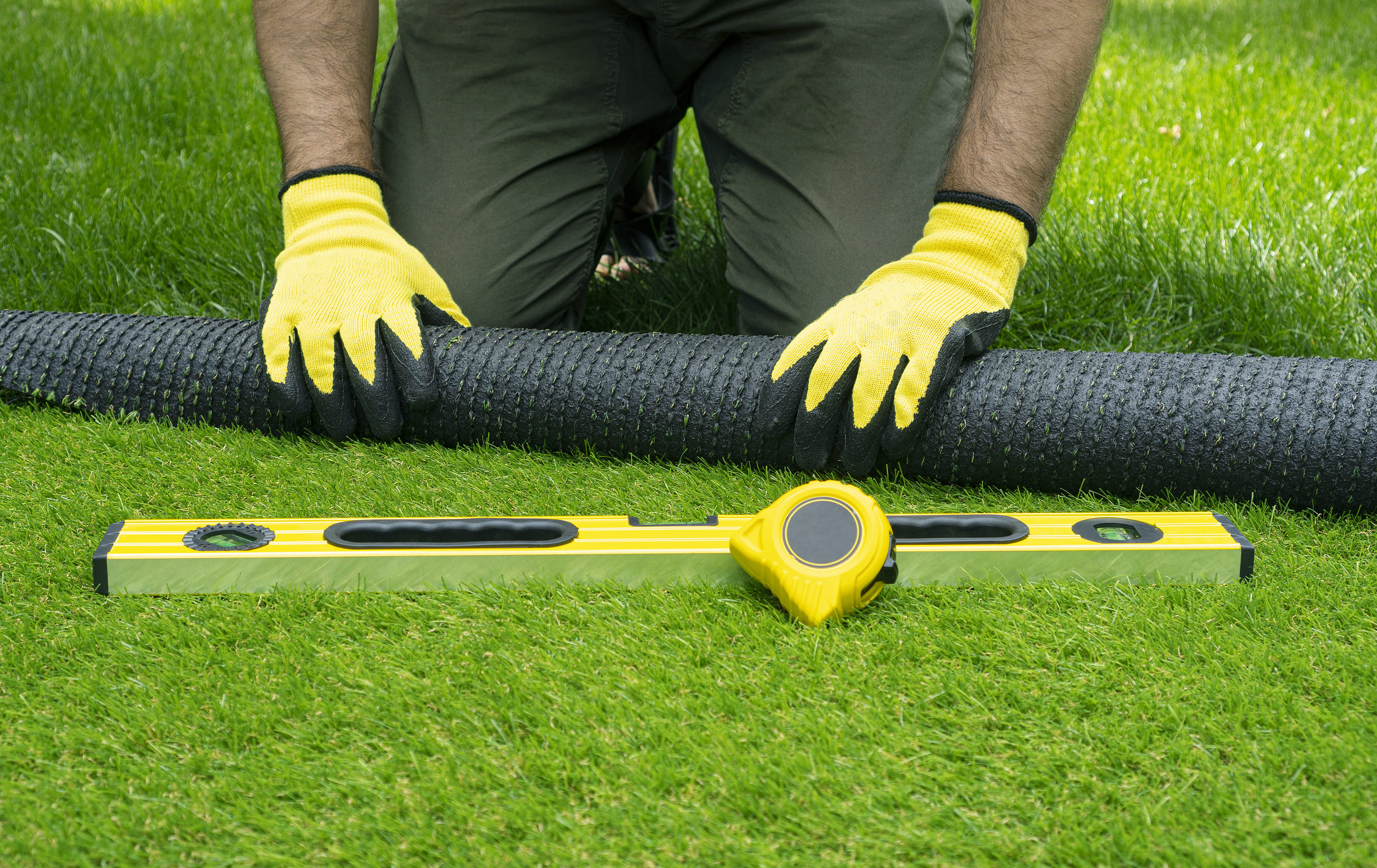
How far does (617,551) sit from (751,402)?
47 cm

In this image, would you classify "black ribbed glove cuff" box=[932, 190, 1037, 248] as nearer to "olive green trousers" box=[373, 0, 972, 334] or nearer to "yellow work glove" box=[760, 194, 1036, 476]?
"yellow work glove" box=[760, 194, 1036, 476]

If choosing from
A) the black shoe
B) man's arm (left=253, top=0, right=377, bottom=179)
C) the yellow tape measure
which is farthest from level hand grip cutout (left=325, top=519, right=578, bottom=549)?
the black shoe

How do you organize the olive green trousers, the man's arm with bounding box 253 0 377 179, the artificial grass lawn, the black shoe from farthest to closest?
the black shoe, the olive green trousers, the man's arm with bounding box 253 0 377 179, the artificial grass lawn

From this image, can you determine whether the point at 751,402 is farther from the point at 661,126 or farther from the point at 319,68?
the point at 319,68

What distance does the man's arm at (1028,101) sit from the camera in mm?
1812

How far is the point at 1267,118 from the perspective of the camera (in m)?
3.47

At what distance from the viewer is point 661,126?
260 cm

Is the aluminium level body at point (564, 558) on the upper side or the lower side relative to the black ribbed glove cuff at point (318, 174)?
lower

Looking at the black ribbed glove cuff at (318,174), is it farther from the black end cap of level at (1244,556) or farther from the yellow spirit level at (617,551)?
the black end cap of level at (1244,556)

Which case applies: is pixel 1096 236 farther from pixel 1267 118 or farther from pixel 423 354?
pixel 423 354

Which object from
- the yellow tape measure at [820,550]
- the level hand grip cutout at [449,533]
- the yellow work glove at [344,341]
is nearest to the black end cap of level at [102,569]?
the level hand grip cutout at [449,533]

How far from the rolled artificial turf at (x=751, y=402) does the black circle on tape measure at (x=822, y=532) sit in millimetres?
401

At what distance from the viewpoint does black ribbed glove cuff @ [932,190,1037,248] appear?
1767 millimetres

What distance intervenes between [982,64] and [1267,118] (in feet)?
7.14
